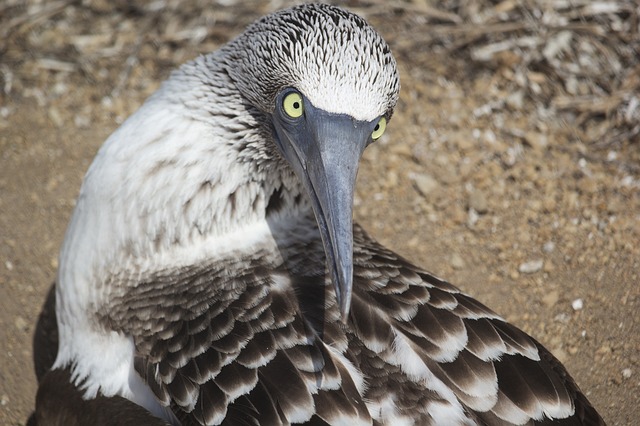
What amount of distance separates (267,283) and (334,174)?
2.30 ft

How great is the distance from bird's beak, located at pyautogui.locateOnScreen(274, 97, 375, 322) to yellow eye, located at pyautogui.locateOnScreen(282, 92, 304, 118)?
0.03 metres

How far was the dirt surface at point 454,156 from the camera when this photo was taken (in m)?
4.86

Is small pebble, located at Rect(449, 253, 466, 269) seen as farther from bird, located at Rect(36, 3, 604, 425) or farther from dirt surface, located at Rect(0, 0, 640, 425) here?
bird, located at Rect(36, 3, 604, 425)

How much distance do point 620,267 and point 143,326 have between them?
3.22 metres

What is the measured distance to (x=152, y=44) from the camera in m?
6.24

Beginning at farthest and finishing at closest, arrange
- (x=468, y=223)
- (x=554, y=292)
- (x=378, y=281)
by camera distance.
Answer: (x=468, y=223) < (x=554, y=292) < (x=378, y=281)

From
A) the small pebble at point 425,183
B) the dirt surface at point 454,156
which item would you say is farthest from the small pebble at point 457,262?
the small pebble at point 425,183

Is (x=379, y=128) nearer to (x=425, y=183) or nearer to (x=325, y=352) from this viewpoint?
(x=325, y=352)

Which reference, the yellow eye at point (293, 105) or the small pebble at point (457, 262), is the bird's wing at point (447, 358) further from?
the small pebble at point (457, 262)

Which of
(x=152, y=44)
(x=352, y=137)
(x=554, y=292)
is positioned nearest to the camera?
(x=352, y=137)

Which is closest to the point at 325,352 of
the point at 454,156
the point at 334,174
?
the point at 334,174

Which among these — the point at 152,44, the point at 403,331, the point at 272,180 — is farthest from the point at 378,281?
the point at 152,44

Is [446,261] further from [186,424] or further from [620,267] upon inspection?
[186,424]

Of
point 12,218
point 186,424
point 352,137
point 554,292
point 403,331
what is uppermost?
point 352,137
